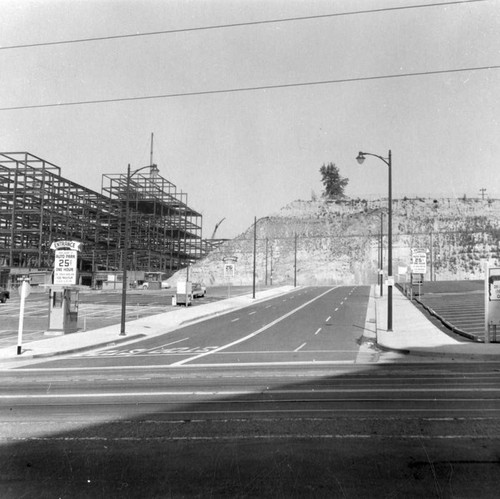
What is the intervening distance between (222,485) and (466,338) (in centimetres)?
1803

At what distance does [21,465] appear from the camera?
5.85 m

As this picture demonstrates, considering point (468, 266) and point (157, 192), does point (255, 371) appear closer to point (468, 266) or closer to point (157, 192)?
point (157, 192)

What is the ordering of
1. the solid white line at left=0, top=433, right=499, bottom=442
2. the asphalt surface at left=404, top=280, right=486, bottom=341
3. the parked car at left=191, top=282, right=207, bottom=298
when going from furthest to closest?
the parked car at left=191, top=282, right=207, bottom=298 → the asphalt surface at left=404, top=280, right=486, bottom=341 → the solid white line at left=0, top=433, right=499, bottom=442

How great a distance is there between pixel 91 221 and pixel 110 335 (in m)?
60.2

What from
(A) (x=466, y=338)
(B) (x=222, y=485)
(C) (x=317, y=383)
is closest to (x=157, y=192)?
(A) (x=466, y=338)

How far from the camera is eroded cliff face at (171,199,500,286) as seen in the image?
97562 millimetres

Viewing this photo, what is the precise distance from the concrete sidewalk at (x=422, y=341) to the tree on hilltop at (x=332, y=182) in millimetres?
95593

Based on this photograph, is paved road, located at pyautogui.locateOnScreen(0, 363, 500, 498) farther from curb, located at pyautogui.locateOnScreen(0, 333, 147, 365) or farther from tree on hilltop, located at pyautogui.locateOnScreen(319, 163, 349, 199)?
tree on hilltop, located at pyautogui.locateOnScreen(319, 163, 349, 199)

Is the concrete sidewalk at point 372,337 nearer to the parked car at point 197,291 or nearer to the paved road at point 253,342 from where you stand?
the paved road at point 253,342

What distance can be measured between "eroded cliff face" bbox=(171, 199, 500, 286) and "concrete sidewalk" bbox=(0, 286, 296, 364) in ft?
177

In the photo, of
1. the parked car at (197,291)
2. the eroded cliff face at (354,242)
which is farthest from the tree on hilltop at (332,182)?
the parked car at (197,291)

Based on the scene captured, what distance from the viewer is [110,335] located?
1007 inches

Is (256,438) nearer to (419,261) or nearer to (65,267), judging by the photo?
(65,267)

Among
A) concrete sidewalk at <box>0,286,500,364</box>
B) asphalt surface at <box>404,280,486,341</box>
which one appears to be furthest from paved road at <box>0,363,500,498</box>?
asphalt surface at <box>404,280,486,341</box>
